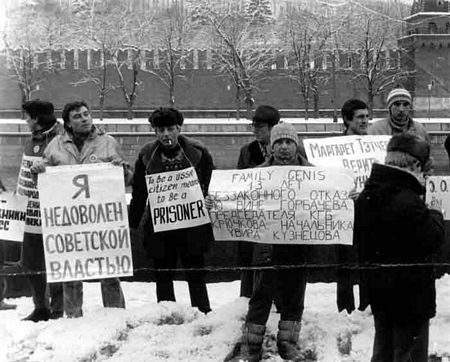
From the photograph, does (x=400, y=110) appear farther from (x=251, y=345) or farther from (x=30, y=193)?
(x=30, y=193)

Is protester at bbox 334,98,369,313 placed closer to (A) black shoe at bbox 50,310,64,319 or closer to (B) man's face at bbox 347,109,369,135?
(B) man's face at bbox 347,109,369,135

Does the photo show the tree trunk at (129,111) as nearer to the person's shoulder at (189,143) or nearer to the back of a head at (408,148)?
the person's shoulder at (189,143)

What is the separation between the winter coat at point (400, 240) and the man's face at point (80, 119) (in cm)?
241

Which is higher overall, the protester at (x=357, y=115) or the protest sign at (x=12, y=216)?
the protester at (x=357, y=115)

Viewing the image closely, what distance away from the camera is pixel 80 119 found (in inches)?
207

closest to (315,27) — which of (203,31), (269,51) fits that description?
(269,51)

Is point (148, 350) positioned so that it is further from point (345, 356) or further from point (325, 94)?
point (325, 94)

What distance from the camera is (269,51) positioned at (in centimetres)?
4956

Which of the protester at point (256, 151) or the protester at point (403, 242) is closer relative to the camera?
the protester at point (403, 242)

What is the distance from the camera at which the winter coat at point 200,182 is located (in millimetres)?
5441

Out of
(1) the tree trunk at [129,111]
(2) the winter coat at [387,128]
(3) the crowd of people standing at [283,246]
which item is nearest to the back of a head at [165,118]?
(3) the crowd of people standing at [283,246]

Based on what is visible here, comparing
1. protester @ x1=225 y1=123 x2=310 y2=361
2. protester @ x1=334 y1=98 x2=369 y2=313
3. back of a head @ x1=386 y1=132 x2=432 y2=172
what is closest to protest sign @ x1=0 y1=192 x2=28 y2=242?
protester @ x1=225 y1=123 x2=310 y2=361

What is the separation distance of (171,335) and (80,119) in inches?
→ 68.4

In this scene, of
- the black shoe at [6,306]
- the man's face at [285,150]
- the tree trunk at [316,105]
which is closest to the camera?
the man's face at [285,150]
